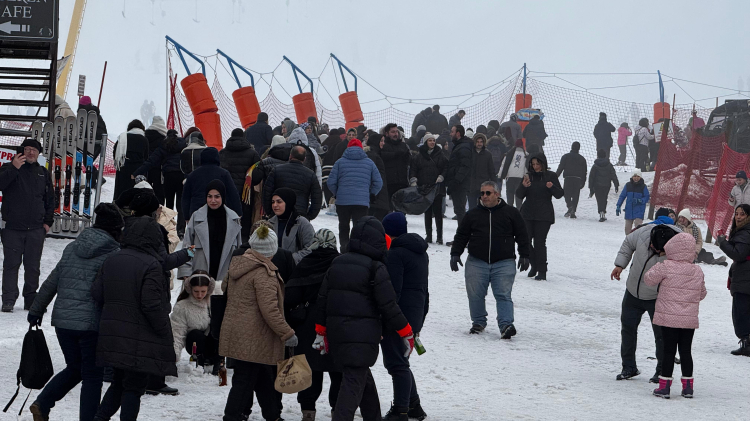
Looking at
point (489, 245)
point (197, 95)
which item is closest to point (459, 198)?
point (489, 245)

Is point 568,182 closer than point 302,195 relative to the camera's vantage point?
No

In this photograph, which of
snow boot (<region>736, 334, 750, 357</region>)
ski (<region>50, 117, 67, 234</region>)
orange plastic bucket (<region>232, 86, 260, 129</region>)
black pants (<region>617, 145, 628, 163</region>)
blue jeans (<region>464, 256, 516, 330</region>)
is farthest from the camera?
black pants (<region>617, 145, 628, 163</region>)

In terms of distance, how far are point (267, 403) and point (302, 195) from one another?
169 inches

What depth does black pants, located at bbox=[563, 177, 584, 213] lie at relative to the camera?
65.9 feet

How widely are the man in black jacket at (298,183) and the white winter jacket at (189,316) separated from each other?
294cm

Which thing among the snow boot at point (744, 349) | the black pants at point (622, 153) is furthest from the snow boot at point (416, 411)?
the black pants at point (622, 153)

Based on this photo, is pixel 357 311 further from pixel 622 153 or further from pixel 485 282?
pixel 622 153

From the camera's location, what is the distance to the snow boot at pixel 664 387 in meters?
7.27

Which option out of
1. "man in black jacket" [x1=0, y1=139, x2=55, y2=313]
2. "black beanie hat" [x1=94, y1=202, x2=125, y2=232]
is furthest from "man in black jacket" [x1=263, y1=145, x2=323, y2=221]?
"black beanie hat" [x1=94, y1=202, x2=125, y2=232]

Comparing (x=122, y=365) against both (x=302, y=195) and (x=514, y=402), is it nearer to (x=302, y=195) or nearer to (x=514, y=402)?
(x=514, y=402)

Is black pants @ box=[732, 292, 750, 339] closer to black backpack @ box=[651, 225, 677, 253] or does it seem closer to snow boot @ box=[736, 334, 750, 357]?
snow boot @ box=[736, 334, 750, 357]

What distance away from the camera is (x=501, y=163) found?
2064 centimetres

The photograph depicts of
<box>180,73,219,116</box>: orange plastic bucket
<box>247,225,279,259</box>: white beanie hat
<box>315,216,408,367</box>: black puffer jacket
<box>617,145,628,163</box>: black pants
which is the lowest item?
<box>315,216,408,367</box>: black puffer jacket

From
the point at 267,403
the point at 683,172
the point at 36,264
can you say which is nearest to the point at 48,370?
the point at 267,403
